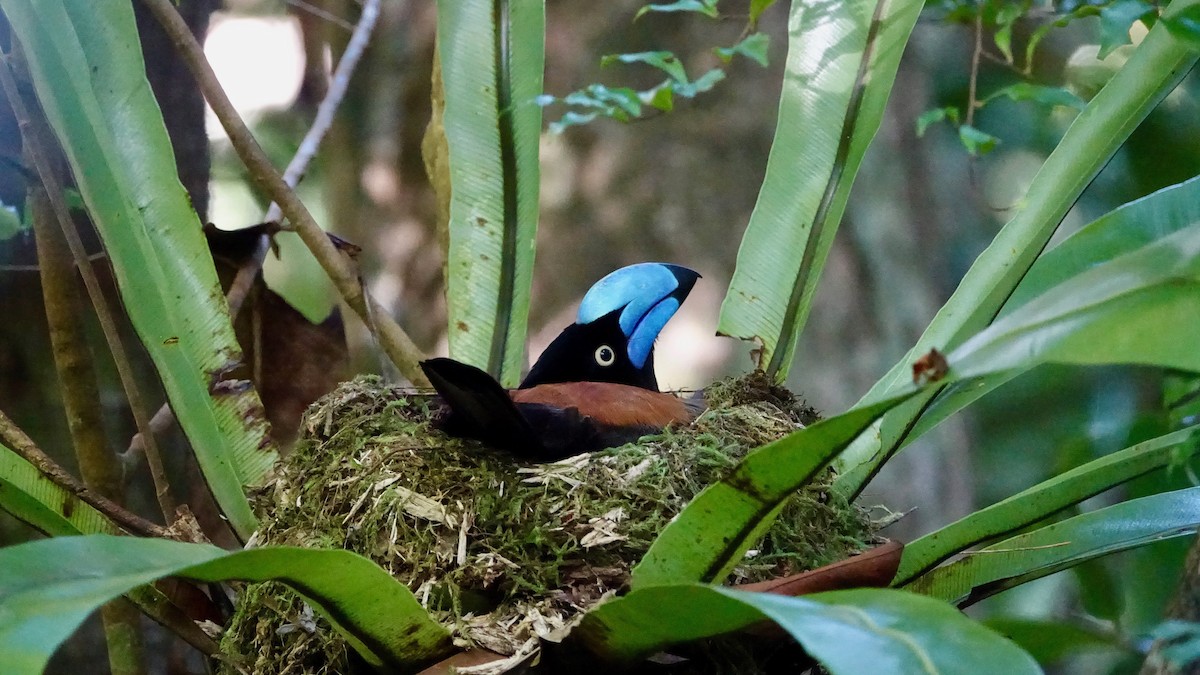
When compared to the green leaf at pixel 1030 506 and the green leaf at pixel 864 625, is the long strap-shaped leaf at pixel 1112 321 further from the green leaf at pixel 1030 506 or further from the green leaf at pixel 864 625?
the green leaf at pixel 1030 506

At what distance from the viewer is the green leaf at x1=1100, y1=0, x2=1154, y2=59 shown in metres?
0.98

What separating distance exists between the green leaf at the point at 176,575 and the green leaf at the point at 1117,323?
0.45 metres

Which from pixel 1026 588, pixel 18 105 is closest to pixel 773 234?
pixel 18 105

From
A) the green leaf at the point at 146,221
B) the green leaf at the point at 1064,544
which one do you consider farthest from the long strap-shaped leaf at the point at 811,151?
the green leaf at the point at 146,221

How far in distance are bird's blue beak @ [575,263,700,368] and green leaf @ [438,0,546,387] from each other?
0.13 meters

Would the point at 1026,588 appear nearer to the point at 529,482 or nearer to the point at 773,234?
the point at 773,234

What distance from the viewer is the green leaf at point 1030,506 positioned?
1068mm

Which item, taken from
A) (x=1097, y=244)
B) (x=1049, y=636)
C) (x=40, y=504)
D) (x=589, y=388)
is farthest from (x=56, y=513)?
(x=1049, y=636)

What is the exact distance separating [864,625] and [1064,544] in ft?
2.15

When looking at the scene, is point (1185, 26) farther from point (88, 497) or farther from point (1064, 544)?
point (88, 497)

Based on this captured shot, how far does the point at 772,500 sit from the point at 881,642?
0.20 meters

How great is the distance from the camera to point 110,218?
1.08m

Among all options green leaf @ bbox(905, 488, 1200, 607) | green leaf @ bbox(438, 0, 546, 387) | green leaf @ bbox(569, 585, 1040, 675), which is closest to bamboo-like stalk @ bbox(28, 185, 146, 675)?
green leaf @ bbox(438, 0, 546, 387)

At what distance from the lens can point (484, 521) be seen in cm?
98
